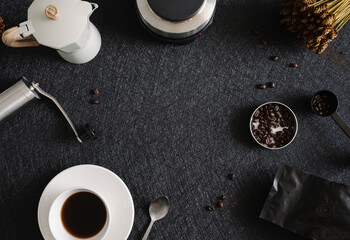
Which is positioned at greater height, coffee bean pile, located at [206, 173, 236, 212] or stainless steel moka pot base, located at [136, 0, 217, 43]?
stainless steel moka pot base, located at [136, 0, 217, 43]

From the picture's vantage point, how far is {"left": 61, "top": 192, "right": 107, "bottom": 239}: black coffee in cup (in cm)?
104

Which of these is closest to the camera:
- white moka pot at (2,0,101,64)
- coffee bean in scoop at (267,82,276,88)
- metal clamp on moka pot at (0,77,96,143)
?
white moka pot at (2,0,101,64)

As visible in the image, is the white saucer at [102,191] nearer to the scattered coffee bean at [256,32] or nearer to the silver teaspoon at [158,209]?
the silver teaspoon at [158,209]

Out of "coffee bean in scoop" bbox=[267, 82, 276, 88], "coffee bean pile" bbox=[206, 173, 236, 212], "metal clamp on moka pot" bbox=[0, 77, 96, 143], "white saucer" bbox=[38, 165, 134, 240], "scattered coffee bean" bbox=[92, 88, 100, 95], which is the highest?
"metal clamp on moka pot" bbox=[0, 77, 96, 143]

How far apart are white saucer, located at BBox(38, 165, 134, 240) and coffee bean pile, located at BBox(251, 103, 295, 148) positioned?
436 millimetres

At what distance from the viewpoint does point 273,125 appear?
1.10 metres

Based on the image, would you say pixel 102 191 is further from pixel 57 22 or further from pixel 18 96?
pixel 57 22

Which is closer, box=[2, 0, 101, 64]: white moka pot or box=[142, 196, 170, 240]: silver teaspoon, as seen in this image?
box=[2, 0, 101, 64]: white moka pot

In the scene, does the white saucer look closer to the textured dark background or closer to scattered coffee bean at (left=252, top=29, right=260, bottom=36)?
the textured dark background

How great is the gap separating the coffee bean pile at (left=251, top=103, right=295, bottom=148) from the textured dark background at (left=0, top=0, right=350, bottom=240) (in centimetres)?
3

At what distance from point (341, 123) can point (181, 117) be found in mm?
481

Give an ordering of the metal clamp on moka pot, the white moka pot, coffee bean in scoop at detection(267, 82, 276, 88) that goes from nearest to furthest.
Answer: the white moka pot
the metal clamp on moka pot
coffee bean in scoop at detection(267, 82, 276, 88)

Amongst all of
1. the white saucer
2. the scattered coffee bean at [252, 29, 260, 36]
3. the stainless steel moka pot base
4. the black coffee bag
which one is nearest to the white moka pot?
the stainless steel moka pot base

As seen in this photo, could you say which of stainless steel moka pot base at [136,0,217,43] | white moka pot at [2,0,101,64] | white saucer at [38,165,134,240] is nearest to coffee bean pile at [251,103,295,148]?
stainless steel moka pot base at [136,0,217,43]
